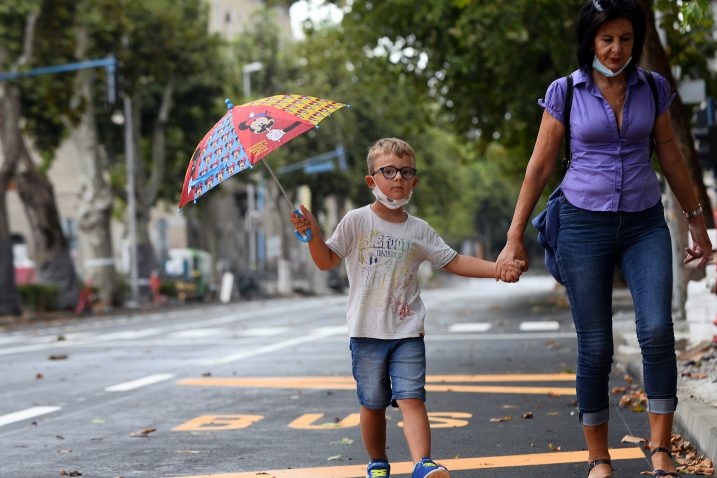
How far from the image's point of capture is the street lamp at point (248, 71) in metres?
53.0

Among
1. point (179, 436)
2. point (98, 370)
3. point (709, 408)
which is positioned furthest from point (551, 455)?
point (98, 370)

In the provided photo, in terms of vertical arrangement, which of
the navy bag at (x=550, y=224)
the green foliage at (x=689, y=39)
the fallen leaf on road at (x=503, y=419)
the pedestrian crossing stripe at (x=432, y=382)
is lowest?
the pedestrian crossing stripe at (x=432, y=382)

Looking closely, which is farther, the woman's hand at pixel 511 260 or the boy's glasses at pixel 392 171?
the boy's glasses at pixel 392 171

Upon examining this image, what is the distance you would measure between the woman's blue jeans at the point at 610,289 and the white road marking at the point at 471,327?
1431cm

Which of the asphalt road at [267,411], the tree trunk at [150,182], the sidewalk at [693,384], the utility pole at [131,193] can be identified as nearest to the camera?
the sidewalk at [693,384]

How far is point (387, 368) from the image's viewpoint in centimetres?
531

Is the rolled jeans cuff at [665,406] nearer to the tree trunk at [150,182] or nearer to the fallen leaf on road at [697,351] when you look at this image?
the fallen leaf on road at [697,351]

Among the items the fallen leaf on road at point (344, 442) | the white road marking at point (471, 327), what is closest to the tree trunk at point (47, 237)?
the white road marking at point (471, 327)

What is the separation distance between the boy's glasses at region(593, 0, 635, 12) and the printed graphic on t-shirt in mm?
1210

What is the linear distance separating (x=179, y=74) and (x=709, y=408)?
36.6 m

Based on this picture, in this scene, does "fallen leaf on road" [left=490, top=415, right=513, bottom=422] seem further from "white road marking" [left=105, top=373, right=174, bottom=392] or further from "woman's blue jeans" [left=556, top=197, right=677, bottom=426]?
"white road marking" [left=105, top=373, right=174, bottom=392]

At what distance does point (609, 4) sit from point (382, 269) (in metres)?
1.39

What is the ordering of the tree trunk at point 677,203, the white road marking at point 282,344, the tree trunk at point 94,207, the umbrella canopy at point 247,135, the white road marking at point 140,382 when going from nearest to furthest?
the umbrella canopy at point 247,135 → the white road marking at point 140,382 → the tree trunk at point 677,203 → the white road marking at point 282,344 → the tree trunk at point 94,207

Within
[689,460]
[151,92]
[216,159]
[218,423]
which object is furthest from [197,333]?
[151,92]
